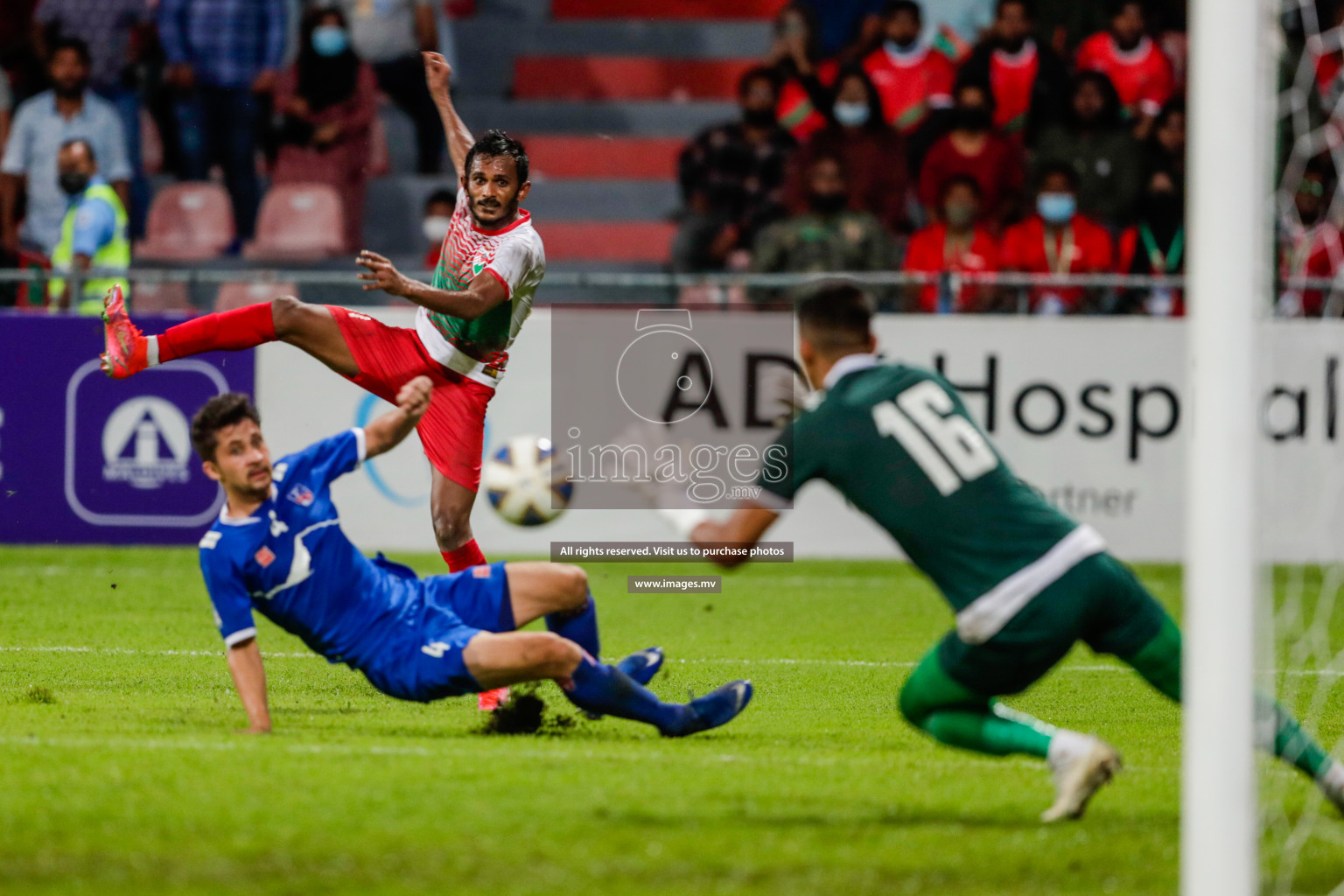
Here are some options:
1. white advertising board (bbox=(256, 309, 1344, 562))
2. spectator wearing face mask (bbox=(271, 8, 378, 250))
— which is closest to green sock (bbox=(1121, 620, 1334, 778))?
white advertising board (bbox=(256, 309, 1344, 562))

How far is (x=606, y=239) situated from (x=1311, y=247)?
7799mm

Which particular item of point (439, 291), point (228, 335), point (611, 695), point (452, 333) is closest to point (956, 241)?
point (452, 333)

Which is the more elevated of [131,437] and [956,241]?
[956,241]

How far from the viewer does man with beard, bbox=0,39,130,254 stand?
1484 cm

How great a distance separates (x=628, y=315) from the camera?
40.9 feet

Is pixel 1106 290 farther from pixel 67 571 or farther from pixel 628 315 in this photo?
pixel 67 571

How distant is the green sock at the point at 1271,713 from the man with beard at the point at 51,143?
12.2m

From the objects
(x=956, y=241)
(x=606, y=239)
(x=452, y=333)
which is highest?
(x=606, y=239)

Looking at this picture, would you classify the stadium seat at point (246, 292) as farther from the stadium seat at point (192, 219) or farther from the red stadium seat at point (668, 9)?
the red stadium seat at point (668, 9)

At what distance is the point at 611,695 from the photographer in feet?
19.6

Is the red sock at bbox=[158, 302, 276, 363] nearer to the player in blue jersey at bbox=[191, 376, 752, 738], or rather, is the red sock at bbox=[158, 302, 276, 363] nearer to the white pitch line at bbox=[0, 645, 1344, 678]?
the player in blue jersey at bbox=[191, 376, 752, 738]

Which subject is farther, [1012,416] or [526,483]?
[1012,416]

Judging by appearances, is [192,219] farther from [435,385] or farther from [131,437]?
[435,385]

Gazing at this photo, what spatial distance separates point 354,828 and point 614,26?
51.5 ft
